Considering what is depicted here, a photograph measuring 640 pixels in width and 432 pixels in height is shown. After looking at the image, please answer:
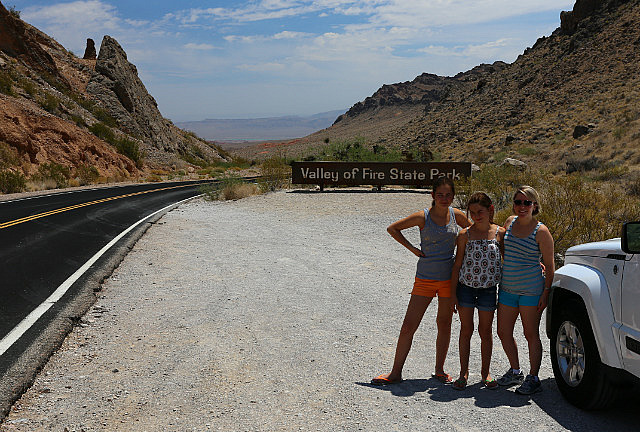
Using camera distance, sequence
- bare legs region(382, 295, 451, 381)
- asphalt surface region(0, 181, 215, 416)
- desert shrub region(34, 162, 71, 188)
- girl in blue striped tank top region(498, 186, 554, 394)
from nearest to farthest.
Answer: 1. girl in blue striped tank top region(498, 186, 554, 394)
2. bare legs region(382, 295, 451, 381)
3. asphalt surface region(0, 181, 215, 416)
4. desert shrub region(34, 162, 71, 188)

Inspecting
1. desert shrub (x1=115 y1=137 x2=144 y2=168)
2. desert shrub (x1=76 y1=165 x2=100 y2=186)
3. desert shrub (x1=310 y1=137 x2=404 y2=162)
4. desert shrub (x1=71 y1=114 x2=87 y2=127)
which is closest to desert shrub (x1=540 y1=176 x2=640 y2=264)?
desert shrub (x1=310 y1=137 x2=404 y2=162)

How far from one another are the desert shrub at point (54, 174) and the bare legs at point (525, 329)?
93.1ft

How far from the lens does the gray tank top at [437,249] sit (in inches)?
172

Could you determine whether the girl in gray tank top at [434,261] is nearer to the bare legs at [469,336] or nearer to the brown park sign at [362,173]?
the bare legs at [469,336]

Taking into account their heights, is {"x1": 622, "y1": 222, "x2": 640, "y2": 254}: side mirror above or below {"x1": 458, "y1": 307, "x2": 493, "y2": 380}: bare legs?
above

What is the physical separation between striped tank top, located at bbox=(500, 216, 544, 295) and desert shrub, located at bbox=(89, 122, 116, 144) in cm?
4158

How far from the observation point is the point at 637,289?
332cm

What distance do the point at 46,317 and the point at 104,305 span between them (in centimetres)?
80

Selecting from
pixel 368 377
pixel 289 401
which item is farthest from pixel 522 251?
pixel 289 401

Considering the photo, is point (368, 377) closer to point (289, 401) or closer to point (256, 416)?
point (289, 401)

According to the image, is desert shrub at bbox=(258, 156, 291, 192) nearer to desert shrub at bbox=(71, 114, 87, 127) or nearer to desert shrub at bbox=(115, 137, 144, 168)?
desert shrub at bbox=(115, 137, 144, 168)

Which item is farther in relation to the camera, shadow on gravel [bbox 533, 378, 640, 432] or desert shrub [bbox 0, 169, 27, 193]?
desert shrub [bbox 0, 169, 27, 193]

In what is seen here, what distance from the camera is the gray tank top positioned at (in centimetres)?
437

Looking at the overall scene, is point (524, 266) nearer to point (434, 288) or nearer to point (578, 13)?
point (434, 288)
